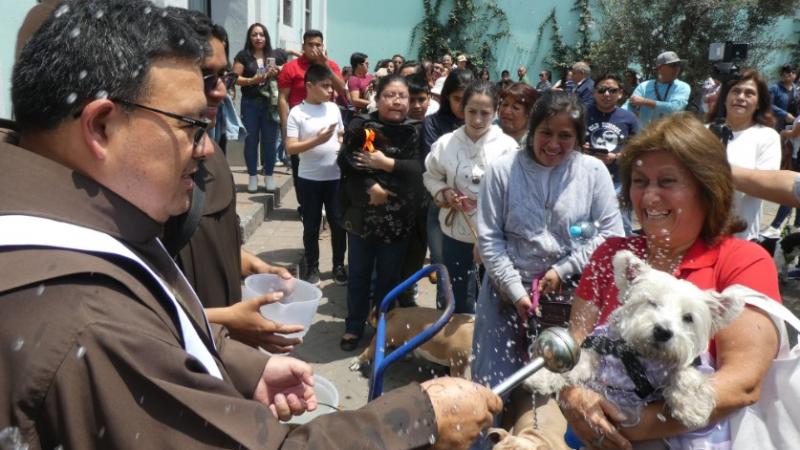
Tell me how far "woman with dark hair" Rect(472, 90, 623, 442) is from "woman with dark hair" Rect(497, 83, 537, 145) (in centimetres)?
133

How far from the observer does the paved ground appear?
14.1ft

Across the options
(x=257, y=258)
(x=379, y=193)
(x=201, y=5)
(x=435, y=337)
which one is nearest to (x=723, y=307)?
(x=257, y=258)

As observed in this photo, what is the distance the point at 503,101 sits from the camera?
15.4ft

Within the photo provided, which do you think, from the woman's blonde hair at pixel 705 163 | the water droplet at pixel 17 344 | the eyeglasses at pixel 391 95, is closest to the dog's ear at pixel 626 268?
the woman's blonde hair at pixel 705 163

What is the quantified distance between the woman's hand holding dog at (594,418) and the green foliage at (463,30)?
71.9 feet

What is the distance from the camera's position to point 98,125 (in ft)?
3.82

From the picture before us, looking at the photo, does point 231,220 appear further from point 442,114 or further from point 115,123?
point 442,114

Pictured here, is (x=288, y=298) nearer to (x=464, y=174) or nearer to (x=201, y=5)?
(x=464, y=174)

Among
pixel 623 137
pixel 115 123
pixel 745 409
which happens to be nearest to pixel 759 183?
pixel 745 409

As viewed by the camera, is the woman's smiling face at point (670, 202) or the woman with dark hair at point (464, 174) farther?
the woman with dark hair at point (464, 174)

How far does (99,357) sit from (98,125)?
18.8 inches

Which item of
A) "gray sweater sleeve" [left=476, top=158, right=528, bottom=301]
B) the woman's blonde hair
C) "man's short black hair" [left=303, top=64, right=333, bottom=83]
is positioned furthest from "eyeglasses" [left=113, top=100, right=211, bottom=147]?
"man's short black hair" [left=303, top=64, right=333, bottom=83]

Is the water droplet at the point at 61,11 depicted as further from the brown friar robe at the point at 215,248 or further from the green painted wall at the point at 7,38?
the green painted wall at the point at 7,38

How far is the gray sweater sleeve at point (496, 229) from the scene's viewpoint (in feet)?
10.1
